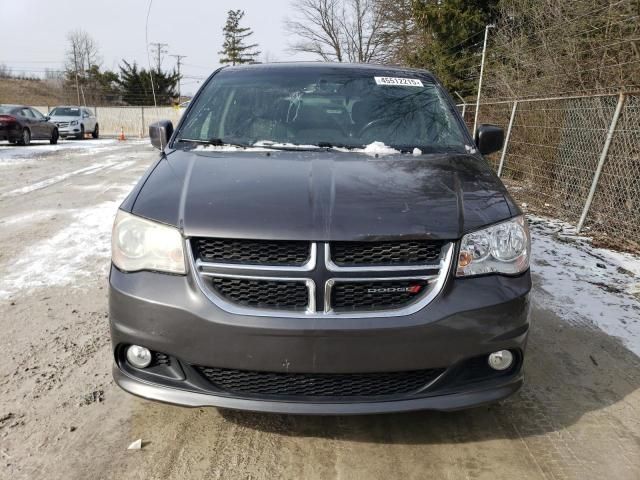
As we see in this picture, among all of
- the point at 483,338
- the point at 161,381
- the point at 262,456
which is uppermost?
the point at 483,338

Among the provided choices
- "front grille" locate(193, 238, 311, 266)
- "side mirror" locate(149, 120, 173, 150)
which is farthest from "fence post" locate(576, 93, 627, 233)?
"front grille" locate(193, 238, 311, 266)

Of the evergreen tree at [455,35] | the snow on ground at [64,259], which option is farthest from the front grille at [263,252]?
the evergreen tree at [455,35]

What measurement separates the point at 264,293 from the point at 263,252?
0.16m

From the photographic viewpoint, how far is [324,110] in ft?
11.0

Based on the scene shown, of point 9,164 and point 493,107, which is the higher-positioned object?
point 493,107

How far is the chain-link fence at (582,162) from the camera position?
625cm

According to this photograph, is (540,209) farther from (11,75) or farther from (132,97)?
(11,75)

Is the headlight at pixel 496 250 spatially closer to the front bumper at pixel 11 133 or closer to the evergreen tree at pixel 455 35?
the evergreen tree at pixel 455 35

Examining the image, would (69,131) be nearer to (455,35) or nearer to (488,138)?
(455,35)

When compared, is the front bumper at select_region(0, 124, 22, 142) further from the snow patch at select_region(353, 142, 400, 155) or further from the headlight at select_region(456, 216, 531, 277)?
the headlight at select_region(456, 216, 531, 277)

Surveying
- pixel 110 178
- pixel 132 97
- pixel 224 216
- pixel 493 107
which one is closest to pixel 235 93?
pixel 224 216

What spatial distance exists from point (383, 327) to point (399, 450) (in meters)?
0.66

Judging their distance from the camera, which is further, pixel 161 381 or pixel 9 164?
pixel 9 164

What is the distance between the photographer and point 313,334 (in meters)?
1.97
